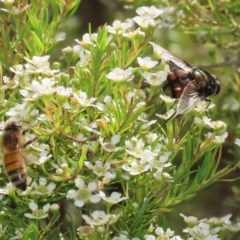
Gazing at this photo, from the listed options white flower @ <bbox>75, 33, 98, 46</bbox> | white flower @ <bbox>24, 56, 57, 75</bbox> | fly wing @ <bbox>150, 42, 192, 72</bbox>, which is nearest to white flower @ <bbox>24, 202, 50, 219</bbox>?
white flower @ <bbox>24, 56, 57, 75</bbox>

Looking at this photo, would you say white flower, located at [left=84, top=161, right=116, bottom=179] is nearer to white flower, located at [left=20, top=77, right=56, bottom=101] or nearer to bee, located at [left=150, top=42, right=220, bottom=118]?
white flower, located at [left=20, top=77, right=56, bottom=101]

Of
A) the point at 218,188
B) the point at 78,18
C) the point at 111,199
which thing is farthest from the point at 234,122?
the point at 78,18

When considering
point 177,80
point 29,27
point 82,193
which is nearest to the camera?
point 82,193

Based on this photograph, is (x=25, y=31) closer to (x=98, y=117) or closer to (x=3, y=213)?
(x=98, y=117)

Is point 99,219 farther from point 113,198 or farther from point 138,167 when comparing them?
point 138,167

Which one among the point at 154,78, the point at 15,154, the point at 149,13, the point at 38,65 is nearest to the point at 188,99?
Result: the point at 154,78

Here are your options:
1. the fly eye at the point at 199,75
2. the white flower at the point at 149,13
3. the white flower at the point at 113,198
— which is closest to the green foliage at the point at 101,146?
the white flower at the point at 113,198

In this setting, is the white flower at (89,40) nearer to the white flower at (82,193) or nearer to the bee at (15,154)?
the bee at (15,154)
